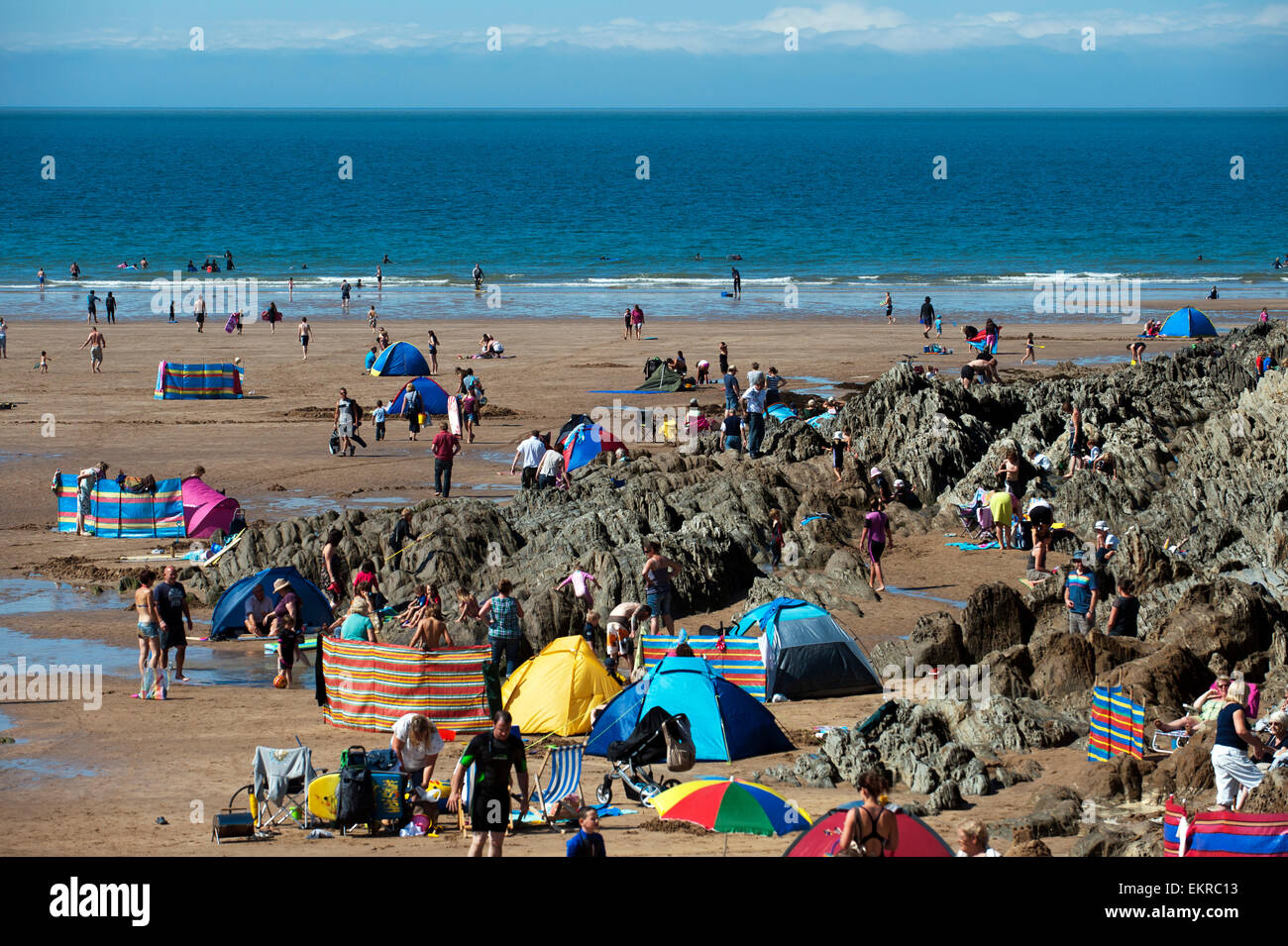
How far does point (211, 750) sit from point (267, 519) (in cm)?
1045

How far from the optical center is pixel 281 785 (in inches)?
472

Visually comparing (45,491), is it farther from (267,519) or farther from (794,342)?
(794,342)

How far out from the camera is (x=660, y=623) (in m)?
17.7

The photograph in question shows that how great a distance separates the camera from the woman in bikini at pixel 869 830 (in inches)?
356

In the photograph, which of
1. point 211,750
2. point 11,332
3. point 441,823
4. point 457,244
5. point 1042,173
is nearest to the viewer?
point 441,823

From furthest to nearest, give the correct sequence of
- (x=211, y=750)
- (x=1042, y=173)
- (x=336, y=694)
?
1. (x=1042, y=173)
2. (x=336, y=694)
3. (x=211, y=750)

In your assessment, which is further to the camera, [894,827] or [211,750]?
A: [211,750]

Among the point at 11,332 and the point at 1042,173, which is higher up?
the point at 1042,173

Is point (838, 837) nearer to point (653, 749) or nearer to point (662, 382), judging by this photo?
point (653, 749)

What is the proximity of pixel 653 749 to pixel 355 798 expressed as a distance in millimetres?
3222
